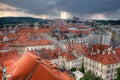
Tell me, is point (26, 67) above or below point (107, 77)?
above

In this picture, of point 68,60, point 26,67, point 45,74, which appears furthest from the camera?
point 68,60

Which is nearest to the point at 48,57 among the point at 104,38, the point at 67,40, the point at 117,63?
the point at 117,63

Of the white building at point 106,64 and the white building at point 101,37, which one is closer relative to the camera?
the white building at point 106,64

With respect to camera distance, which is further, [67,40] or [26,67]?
[67,40]

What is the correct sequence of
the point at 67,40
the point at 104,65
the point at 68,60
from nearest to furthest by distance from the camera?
1. the point at 104,65
2. the point at 68,60
3. the point at 67,40

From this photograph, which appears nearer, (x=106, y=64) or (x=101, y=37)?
(x=106, y=64)

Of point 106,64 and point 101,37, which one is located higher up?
point 101,37

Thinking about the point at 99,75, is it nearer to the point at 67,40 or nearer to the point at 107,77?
the point at 107,77

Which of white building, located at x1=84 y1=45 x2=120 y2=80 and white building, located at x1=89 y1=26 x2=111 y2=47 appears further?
white building, located at x1=89 y1=26 x2=111 y2=47

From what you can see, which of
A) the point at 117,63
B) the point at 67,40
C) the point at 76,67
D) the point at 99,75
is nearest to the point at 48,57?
the point at 76,67

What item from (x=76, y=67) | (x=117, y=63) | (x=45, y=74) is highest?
(x=45, y=74)
